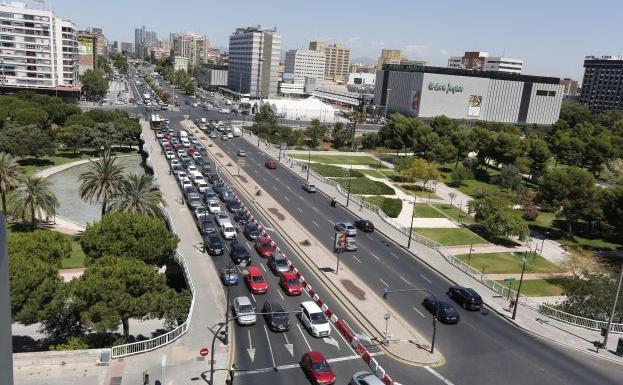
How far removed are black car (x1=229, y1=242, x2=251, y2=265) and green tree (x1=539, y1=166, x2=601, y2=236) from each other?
47.2 m

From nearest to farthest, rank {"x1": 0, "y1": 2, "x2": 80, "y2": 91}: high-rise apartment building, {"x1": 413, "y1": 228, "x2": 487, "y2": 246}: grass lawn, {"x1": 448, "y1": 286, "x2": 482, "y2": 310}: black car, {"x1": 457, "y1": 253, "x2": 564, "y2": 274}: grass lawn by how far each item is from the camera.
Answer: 1. {"x1": 448, "y1": 286, "x2": 482, "y2": 310}: black car
2. {"x1": 457, "y1": 253, "x2": 564, "y2": 274}: grass lawn
3. {"x1": 413, "y1": 228, "x2": 487, "y2": 246}: grass lawn
4. {"x1": 0, "y1": 2, "x2": 80, "y2": 91}: high-rise apartment building

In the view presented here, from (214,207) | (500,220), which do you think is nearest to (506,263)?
(500,220)

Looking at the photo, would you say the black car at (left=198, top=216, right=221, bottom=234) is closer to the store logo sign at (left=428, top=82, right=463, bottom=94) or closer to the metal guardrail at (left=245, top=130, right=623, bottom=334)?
the metal guardrail at (left=245, top=130, right=623, bottom=334)

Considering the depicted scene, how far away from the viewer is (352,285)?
45.9 m

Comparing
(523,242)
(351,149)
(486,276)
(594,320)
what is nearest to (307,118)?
(351,149)

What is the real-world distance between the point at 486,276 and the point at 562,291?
7633 millimetres

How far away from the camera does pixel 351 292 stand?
→ 4431 cm

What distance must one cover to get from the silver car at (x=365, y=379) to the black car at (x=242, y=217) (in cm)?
3378

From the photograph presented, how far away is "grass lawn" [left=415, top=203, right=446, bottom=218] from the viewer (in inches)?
3000

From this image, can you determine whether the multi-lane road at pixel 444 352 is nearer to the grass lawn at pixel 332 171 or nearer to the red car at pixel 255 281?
the red car at pixel 255 281

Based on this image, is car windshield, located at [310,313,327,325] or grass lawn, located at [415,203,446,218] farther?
grass lawn, located at [415,203,446,218]

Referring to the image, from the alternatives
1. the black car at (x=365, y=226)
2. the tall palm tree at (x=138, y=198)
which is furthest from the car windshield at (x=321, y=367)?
the black car at (x=365, y=226)

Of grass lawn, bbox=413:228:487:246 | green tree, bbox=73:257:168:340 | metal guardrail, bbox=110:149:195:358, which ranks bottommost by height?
grass lawn, bbox=413:228:487:246

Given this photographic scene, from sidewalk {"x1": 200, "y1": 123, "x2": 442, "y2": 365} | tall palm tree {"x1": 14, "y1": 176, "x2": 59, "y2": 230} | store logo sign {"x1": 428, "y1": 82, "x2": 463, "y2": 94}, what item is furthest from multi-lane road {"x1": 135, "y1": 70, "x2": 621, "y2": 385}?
store logo sign {"x1": 428, "y1": 82, "x2": 463, "y2": 94}
